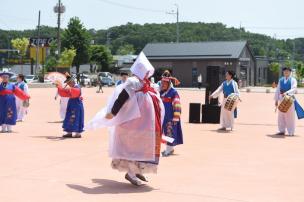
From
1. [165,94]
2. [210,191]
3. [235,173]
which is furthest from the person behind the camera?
[165,94]

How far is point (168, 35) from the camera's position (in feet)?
378

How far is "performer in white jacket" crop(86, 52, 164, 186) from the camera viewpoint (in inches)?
309

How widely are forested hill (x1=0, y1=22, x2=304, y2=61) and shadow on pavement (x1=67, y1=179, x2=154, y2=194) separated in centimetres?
8928

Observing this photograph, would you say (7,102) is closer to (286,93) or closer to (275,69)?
(286,93)

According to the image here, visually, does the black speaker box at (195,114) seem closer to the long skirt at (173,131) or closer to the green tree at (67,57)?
the long skirt at (173,131)

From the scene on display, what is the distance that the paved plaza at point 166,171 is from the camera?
7.29 m

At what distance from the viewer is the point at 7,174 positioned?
27.8ft

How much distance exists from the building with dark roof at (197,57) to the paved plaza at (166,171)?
171 ft

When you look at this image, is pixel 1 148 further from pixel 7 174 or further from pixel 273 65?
pixel 273 65

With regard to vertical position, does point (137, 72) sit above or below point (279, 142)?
above

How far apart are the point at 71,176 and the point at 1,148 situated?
3.51m

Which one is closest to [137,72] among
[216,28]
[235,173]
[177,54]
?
[235,173]

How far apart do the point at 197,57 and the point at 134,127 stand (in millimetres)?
60165

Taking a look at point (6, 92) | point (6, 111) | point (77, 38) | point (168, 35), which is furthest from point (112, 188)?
point (168, 35)
